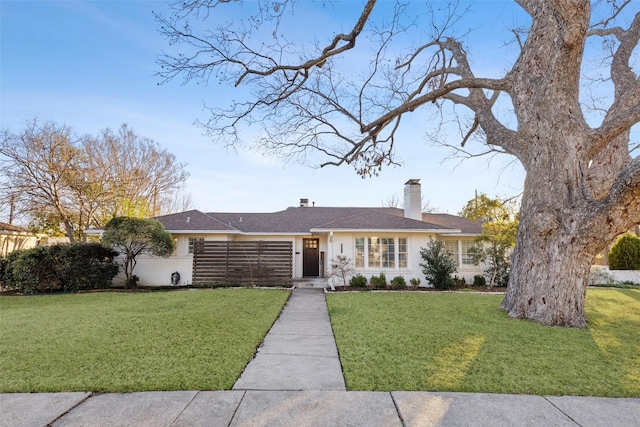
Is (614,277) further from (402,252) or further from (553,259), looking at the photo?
(553,259)

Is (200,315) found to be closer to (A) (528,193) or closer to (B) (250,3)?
(B) (250,3)

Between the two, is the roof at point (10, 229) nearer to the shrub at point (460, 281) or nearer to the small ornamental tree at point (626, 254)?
the shrub at point (460, 281)

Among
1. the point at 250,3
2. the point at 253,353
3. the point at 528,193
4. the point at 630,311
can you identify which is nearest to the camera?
the point at 253,353

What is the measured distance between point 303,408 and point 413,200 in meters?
15.1

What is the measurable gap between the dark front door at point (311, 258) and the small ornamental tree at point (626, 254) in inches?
606

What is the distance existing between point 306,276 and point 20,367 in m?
13.1

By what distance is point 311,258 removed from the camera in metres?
16.9

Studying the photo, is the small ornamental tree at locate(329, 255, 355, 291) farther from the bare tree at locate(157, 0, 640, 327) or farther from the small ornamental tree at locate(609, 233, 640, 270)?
the small ornamental tree at locate(609, 233, 640, 270)

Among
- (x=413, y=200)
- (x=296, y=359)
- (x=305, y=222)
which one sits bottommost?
(x=296, y=359)

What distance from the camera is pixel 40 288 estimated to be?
12.3 metres

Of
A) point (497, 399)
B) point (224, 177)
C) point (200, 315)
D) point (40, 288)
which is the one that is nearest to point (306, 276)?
point (224, 177)

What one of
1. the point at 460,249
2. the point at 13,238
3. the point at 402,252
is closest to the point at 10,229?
the point at 13,238

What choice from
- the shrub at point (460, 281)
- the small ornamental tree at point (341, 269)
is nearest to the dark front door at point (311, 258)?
the small ornamental tree at point (341, 269)

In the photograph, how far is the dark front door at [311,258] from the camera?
54.9 feet
